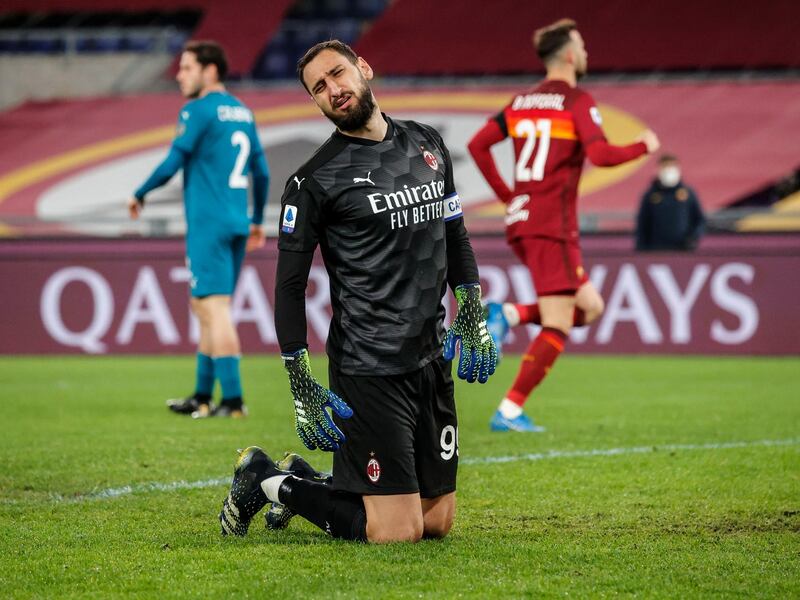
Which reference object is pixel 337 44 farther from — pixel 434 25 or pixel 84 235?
pixel 434 25

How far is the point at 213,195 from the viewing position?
327 inches

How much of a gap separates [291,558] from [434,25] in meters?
18.5

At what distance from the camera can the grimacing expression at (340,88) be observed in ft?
14.3

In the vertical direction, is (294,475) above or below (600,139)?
below

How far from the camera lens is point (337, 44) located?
4406 mm

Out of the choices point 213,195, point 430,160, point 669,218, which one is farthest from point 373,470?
point 669,218

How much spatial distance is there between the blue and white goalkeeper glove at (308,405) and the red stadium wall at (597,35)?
17.4 meters

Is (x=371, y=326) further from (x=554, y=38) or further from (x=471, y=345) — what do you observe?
(x=554, y=38)

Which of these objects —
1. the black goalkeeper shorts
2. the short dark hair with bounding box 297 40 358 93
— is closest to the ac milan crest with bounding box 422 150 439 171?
the short dark hair with bounding box 297 40 358 93

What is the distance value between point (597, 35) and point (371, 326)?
57.5 ft

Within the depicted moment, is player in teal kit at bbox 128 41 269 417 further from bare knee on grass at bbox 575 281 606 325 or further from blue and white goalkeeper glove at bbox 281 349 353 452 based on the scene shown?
blue and white goalkeeper glove at bbox 281 349 353 452

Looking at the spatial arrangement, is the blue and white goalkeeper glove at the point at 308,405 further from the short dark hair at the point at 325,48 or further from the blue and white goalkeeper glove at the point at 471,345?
the short dark hair at the point at 325,48

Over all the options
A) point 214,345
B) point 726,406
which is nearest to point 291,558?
point 214,345

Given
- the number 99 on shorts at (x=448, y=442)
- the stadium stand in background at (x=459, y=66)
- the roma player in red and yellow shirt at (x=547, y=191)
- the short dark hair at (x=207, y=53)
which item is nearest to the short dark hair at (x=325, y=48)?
the number 99 on shorts at (x=448, y=442)
